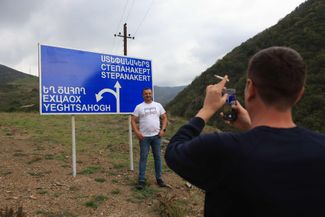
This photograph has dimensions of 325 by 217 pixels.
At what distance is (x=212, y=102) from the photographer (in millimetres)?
1704

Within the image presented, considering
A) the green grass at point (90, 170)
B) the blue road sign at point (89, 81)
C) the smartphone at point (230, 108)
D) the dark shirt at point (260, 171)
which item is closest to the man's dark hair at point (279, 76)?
the dark shirt at point (260, 171)

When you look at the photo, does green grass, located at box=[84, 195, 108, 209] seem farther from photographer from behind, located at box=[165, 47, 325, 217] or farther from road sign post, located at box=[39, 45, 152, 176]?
photographer from behind, located at box=[165, 47, 325, 217]

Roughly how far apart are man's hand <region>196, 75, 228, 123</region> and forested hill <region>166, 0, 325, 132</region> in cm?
2572

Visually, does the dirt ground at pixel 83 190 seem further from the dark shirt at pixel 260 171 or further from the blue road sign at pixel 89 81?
the dark shirt at pixel 260 171

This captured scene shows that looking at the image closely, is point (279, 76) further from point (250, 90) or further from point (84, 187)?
point (84, 187)

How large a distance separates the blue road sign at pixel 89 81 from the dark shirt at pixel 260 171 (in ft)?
21.1

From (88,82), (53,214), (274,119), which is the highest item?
(88,82)

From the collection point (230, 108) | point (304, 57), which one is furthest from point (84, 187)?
point (304, 57)

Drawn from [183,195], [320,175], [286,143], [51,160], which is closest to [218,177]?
[286,143]

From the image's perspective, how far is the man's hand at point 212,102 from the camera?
1.68 meters

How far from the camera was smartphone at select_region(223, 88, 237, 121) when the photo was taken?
1.85 m

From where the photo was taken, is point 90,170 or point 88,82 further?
point 90,170

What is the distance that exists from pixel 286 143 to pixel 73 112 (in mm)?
6914

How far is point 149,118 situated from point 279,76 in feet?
19.8
